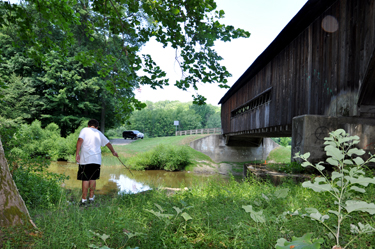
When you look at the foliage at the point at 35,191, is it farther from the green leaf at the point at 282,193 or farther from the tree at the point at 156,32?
the green leaf at the point at 282,193

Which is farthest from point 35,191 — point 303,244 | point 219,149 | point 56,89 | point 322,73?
point 56,89

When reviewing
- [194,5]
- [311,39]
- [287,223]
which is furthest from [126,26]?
[311,39]

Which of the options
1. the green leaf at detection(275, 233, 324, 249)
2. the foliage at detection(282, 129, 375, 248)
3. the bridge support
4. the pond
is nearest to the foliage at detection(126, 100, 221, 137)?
the pond

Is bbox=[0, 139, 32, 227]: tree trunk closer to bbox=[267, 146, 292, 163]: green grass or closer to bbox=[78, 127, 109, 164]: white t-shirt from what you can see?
bbox=[78, 127, 109, 164]: white t-shirt

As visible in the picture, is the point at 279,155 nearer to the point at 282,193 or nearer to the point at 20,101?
the point at 282,193

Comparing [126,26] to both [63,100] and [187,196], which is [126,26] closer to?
[187,196]

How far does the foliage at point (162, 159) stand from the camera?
1794 centimetres

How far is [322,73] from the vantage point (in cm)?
603

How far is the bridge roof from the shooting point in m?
6.08

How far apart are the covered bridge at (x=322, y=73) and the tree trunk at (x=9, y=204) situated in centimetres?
470

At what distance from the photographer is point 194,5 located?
3461mm

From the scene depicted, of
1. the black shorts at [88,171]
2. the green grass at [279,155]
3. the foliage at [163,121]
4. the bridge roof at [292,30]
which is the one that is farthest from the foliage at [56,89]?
the foliage at [163,121]

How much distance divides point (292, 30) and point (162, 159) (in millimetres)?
13142

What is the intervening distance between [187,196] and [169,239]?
1.62 m
